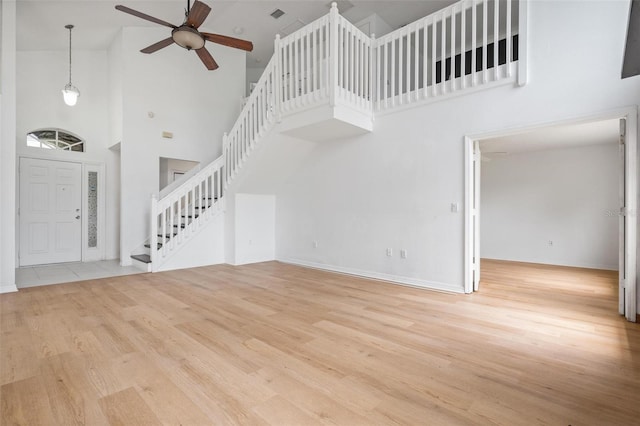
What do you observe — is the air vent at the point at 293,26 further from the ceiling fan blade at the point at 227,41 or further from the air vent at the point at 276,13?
the ceiling fan blade at the point at 227,41

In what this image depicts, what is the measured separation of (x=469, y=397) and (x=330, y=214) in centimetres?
A: 415

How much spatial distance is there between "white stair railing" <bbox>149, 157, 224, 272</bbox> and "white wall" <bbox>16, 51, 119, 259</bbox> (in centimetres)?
202

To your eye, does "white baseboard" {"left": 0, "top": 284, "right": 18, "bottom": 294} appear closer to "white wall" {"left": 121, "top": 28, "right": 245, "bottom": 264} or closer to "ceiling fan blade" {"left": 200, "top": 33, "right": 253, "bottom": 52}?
"white wall" {"left": 121, "top": 28, "right": 245, "bottom": 264}

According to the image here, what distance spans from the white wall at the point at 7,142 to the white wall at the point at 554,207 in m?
8.76

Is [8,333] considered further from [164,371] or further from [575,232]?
[575,232]

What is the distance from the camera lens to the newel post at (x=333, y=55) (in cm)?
414

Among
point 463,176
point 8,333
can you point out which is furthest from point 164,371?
point 463,176

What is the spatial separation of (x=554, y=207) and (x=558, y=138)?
5.90 ft

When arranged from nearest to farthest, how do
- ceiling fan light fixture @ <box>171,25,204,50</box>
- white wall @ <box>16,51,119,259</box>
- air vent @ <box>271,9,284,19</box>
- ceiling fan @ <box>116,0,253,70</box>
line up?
ceiling fan @ <box>116,0,253,70</box>, ceiling fan light fixture @ <box>171,25,204,50</box>, white wall @ <box>16,51,119,259</box>, air vent @ <box>271,9,284,19</box>

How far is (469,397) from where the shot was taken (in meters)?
1.82

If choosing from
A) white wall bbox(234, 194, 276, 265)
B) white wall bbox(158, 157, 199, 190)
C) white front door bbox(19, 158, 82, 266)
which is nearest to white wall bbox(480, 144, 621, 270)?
white wall bbox(234, 194, 276, 265)

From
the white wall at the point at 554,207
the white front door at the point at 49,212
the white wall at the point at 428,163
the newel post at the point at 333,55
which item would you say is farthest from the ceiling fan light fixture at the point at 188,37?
the white wall at the point at 554,207

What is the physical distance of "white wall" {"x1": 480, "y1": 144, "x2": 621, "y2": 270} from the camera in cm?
605

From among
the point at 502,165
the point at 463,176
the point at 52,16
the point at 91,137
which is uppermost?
the point at 52,16
